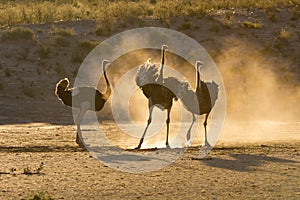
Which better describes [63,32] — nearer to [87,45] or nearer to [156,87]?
[87,45]

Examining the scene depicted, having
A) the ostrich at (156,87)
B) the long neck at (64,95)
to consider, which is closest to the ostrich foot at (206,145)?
the ostrich at (156,87)

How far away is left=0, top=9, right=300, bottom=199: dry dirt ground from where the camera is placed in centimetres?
1567

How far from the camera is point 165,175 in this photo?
1698 cm

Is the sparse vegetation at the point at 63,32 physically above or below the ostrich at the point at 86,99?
above

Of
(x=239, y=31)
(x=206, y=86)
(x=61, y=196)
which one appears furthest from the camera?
(x=239, y=31)

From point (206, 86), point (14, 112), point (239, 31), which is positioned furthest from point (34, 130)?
point (239, 31)

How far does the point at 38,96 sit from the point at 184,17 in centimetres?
1297

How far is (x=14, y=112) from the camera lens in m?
30.5

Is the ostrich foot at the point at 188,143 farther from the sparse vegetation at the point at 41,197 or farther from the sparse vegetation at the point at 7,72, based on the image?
the sparse vegetation at the point at 7,72

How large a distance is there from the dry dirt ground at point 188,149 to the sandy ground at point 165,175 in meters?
0.02

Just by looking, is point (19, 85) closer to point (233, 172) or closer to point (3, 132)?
point (3, 132)

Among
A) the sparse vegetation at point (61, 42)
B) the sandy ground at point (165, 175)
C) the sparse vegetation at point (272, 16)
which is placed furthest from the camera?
the sparse vegetation at point (272, 16)

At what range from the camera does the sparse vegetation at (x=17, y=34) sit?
127 feet

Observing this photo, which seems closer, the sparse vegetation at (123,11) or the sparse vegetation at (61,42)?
the sparse vegetation at (61,42)
